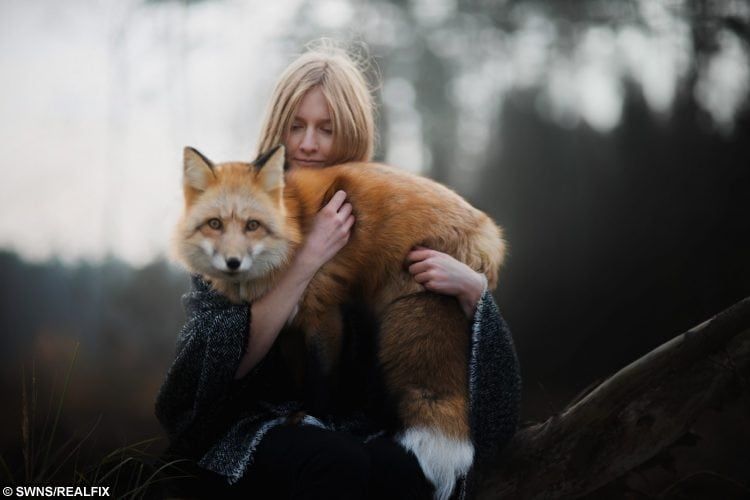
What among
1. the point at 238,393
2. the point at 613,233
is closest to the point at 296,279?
the point at 238,393

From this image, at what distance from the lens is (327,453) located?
149cm

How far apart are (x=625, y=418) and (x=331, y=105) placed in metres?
1.61

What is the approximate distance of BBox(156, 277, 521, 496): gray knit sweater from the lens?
5.48 ft

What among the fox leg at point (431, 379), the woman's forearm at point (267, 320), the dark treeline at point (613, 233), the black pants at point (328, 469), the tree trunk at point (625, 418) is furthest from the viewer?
the dark treeline at point (613, 233)

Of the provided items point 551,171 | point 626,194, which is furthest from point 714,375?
point 551,171

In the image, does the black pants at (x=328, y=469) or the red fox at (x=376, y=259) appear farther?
the red fox at (x=376, y=259)

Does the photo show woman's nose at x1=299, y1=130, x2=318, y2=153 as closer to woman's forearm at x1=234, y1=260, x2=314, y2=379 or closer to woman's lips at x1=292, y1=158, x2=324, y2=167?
woman's lips at x1=292, y1=158, x2=324, y2=167

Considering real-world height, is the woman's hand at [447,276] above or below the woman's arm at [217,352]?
above

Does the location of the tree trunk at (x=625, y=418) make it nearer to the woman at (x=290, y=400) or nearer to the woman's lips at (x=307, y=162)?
the woman at (x=290, y=400)

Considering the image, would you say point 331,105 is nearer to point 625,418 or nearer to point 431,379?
point 431,379

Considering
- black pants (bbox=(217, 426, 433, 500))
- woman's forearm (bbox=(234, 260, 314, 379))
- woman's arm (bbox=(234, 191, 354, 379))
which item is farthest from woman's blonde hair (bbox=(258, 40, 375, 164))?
black pants (bbox=(217, 426, 433, 500))

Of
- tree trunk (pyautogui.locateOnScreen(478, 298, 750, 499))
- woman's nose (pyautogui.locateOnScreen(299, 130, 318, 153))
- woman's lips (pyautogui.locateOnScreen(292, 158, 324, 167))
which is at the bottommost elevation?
tree trunk (pyautogui.locateOnScreen(478, 298, 750, 499))

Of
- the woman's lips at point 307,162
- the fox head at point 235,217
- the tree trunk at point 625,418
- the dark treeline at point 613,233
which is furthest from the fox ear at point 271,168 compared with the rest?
the dark treeline at point 613,233

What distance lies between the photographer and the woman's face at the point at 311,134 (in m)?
2.17
